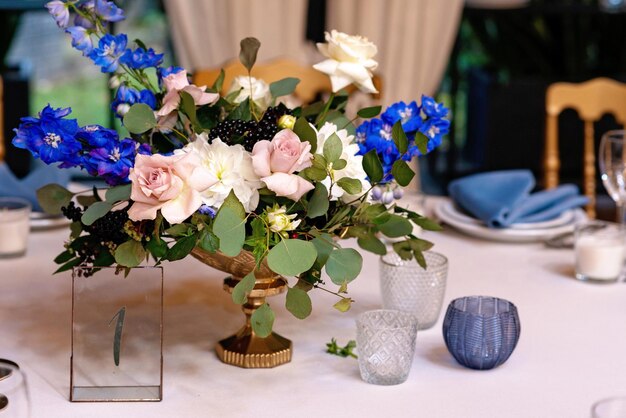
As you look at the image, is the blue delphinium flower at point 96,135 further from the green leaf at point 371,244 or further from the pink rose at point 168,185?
the green leaf at point 371,244

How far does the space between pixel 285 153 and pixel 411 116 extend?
263mm

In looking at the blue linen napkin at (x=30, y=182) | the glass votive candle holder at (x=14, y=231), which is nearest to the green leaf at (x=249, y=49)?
the glass votive candle holder at (x=14, y=231)

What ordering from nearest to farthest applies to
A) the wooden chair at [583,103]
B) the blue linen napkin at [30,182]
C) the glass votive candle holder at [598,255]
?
the glass votive candle holder at [598,255]
the blue linen napkin at [30,182]
the wooden chair at [583,103]

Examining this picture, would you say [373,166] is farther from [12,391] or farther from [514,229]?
[514,229]

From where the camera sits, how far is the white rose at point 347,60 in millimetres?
1372

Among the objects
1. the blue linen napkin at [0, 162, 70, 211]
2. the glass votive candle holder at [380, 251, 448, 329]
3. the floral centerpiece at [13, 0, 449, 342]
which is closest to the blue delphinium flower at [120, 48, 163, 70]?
the floral centerpiece at [13, 0, 449, 342]

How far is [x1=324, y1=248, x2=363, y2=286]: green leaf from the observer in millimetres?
1190

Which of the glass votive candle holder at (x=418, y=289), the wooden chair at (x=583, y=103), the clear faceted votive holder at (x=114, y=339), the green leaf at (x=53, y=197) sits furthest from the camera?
the wooden chair at (x=583, y=103)

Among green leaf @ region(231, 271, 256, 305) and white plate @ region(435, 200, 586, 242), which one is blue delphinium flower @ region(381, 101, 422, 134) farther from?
white plate @ region(435, 200, 586, 242)

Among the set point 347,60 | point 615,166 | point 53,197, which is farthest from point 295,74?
point 53,197

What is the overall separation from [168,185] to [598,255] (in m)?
0.85

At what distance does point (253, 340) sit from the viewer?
4.42 feet

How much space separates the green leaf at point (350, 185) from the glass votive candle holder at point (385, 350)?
0.17 metres

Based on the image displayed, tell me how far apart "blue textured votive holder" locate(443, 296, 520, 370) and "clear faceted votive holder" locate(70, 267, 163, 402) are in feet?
1.21
